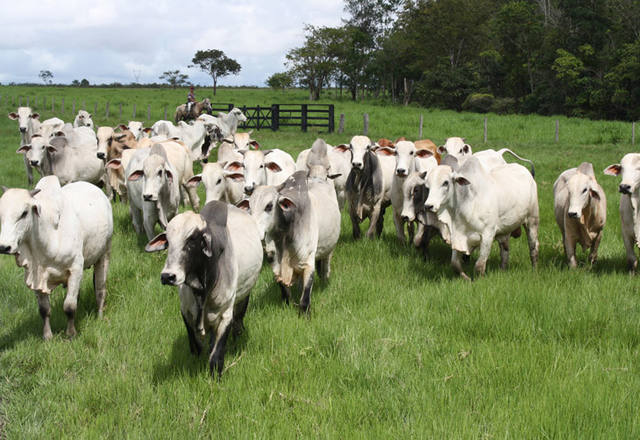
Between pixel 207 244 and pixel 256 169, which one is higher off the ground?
pixel 256 169

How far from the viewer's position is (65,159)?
10305 millimetres

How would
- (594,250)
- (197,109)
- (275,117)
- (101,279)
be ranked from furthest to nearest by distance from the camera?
(275,117), (197,109), (594,250), (101,279)

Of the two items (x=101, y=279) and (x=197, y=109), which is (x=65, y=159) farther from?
(x=197, y=109)

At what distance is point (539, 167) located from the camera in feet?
48.6

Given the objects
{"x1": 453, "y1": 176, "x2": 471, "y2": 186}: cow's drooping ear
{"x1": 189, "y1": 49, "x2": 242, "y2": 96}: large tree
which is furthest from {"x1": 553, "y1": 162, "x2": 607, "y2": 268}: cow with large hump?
{"x1": 189, "y1": 49, "x2": 242, "y2": 96}: large tree

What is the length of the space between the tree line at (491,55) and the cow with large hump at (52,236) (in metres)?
32.5

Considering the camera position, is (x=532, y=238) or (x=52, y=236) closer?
(x=52, y=236)

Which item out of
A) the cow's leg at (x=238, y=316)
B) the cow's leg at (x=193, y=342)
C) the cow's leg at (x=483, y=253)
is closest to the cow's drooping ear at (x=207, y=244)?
the cow's leg at (x=193, y=342)

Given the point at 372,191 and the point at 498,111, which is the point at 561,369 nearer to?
the point at 372,191

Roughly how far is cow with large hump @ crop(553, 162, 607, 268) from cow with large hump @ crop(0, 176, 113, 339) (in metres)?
5.18

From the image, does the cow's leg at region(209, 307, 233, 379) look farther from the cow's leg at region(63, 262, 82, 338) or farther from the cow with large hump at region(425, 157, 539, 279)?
the cow with large hump at region(425, 157, 539, 279)

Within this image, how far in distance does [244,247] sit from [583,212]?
14.6 ft

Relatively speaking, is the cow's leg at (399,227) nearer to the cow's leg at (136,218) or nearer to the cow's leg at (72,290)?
the cow's leg at (136,218)

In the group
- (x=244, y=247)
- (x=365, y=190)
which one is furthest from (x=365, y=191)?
(x=244, y=247)
